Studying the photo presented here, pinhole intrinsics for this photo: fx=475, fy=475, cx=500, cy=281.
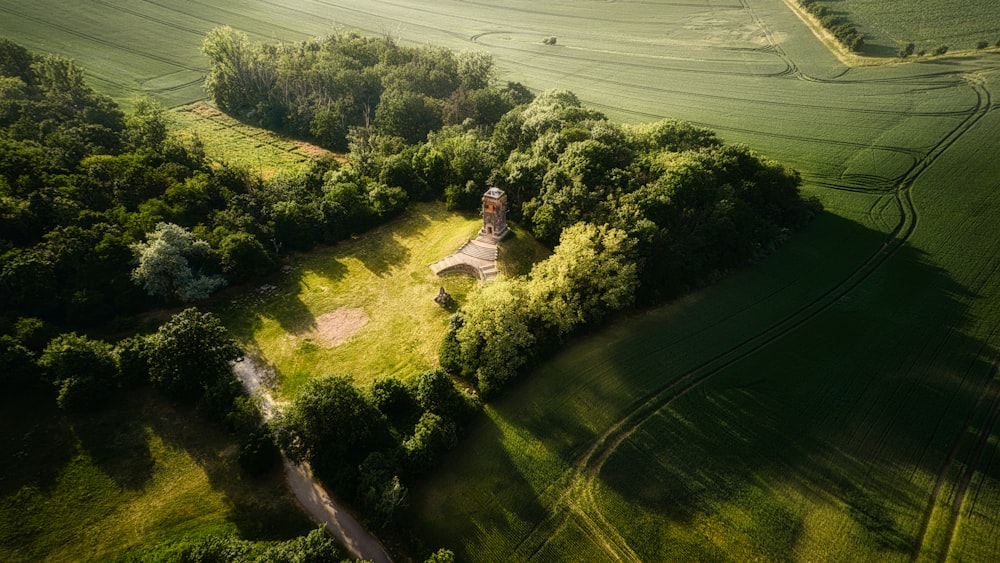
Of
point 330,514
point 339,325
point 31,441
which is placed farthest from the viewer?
point 339,325

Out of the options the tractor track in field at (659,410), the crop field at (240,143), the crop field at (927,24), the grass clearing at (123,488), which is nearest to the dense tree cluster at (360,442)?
the grass clearing at (123,488)

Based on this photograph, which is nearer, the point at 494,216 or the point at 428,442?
the point at 428,442

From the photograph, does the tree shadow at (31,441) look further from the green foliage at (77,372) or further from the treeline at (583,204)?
the treeline at (583,204)

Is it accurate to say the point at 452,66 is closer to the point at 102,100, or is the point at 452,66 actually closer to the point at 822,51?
the point at 102,100

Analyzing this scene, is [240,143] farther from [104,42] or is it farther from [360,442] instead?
[360,442]

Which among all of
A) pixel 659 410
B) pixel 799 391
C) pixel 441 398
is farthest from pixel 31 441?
pixel 799 391

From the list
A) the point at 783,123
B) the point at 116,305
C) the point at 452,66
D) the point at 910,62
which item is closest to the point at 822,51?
the point at 910,62
